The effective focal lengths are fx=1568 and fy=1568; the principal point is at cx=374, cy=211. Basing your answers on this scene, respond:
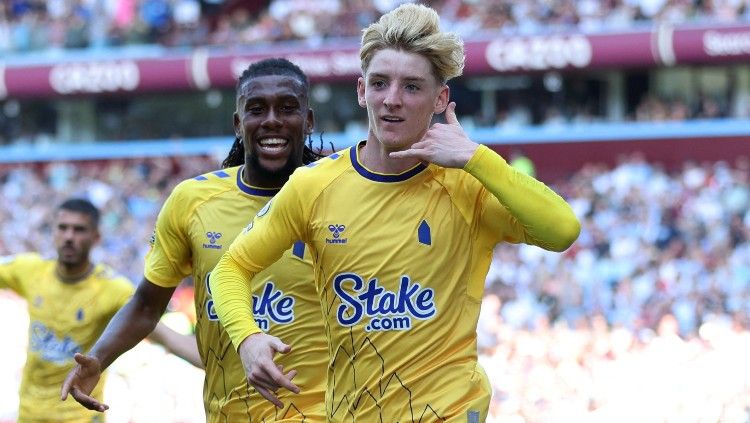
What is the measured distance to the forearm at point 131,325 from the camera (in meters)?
6.15

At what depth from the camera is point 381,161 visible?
200 inches

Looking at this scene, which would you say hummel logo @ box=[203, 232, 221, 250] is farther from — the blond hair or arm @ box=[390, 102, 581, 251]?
arm @ box=[390, 102, 581, 251]

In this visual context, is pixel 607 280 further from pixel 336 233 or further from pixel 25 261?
pixel 336 233

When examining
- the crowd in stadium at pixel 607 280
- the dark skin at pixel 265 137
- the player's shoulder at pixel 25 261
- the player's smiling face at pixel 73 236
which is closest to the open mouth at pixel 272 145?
the dark skin at pixel 265 137

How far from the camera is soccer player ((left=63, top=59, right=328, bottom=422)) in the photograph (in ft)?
19.2

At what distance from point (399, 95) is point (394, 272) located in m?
0.57

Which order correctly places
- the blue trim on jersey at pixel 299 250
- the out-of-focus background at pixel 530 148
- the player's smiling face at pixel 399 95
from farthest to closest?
the out-of-focus background at pixel 530 148 < the blue trim on jersey at pixel 299 250 < the player's smiling face at pixel 399 95

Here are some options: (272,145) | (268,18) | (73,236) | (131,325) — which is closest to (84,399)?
(131,325)

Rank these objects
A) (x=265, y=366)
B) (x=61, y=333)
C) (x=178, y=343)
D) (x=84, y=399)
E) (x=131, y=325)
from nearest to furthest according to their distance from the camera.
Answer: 1. (x=265, y=366)
2. (x=84, y=399)
3. (x=131, y=325)
4. (x=178, y=343)
5. (x=61, y=333)

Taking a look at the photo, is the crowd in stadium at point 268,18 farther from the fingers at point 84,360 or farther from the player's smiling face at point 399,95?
the player's smiling face at point 399,95

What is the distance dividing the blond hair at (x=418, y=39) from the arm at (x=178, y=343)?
8.59 feet

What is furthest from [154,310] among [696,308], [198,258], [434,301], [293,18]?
[293,18]

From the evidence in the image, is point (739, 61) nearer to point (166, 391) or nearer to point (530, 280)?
point (530, 280)

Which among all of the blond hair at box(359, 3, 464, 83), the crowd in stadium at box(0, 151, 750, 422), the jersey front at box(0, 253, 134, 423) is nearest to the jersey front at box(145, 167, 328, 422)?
the blond hair at box(359, 3, 464, 83)
